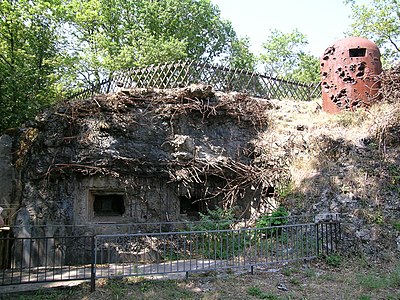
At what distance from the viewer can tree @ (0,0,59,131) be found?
11.4 m

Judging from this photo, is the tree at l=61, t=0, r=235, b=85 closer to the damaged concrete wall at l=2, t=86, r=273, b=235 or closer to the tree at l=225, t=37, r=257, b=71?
the tree at l=225, t=37, r=257, b=71

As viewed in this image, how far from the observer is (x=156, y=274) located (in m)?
5.68

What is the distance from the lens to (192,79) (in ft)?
33.3

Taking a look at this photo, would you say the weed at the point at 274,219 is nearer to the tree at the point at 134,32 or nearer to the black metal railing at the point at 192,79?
the black metal railing at the point at 192,79

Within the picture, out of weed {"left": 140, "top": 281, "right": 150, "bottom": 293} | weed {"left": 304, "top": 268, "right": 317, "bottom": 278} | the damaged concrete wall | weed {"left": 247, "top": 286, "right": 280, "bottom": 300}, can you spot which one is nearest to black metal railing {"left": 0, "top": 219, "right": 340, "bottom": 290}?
weed {"left": 304, "top": 268, "right": 317, "bottom": 278}

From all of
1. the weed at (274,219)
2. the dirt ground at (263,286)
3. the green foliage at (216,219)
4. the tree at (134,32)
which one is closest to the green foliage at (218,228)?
the green foliage at (216,219)

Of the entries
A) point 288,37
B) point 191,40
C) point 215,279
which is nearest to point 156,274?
point 215,279

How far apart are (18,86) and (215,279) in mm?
9138

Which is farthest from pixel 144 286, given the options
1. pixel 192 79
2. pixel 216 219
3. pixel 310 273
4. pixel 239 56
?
pixel 239 56

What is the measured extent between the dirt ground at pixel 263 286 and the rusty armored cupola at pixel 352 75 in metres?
4.79

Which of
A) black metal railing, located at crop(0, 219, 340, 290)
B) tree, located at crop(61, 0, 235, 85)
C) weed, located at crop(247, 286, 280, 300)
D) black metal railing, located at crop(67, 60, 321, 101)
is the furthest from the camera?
tree, located at crop(61, 0, 235, 85)

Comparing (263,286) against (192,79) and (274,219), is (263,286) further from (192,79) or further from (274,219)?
(192,79)

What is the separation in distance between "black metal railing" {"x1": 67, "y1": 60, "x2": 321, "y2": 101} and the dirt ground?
527 cm

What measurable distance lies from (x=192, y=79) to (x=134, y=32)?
10091 millimetres
